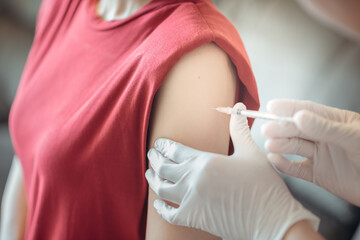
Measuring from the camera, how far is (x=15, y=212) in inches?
38.5

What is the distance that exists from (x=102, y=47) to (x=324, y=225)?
75 centimetres

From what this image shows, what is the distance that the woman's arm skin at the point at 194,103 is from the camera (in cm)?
56

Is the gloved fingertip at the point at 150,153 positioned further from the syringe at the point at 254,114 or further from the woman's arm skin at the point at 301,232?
the woman's arm skin at the point at 301,232

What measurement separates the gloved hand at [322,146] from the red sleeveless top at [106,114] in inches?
5.4

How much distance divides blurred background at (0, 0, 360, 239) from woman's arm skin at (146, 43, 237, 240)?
0.35ft

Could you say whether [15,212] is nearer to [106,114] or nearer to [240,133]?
[106,114]

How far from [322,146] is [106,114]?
51 cm

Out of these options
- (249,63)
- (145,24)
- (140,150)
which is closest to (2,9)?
(145,24)

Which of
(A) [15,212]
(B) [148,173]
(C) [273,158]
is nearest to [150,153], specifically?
(B) [148,173]

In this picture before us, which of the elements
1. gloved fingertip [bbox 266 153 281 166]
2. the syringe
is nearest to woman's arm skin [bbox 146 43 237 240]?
the syringe

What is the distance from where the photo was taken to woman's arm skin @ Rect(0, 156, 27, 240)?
0.97 meters

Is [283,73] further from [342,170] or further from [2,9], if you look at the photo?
[2,9]

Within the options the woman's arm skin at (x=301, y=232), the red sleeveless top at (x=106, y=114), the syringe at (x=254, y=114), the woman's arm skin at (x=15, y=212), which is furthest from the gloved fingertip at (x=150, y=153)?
the woman's arm skin at (x=15, y=212)

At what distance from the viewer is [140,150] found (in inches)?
25.4
